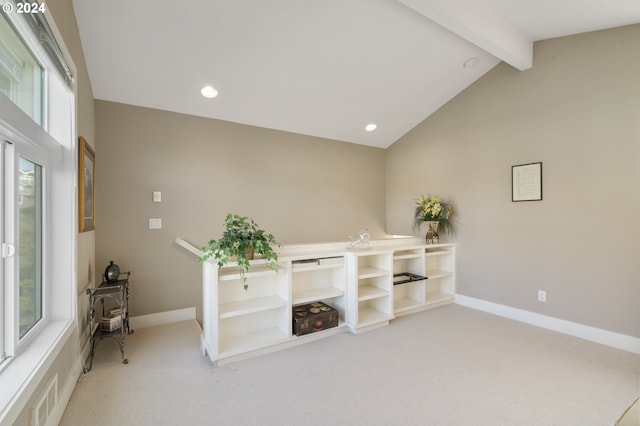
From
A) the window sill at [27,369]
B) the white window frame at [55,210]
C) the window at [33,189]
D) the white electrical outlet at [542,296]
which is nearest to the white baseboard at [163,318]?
the white window frame at [55,210]

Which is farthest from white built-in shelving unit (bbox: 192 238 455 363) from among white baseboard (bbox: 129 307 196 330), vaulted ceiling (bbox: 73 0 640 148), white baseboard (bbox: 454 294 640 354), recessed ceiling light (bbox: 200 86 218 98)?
vaulted ceiling (bbox: 73 0 640 148)

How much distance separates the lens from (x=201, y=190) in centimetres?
334

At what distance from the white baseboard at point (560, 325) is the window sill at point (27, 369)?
3.93 metres

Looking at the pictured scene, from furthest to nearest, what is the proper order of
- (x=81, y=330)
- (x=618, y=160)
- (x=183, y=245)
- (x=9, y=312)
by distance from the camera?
1. (x=183, y=245)
2. (x=618, y=160)
3. (x=81, y=330)
4. (x=9, y=312)

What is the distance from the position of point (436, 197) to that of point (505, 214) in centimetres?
87

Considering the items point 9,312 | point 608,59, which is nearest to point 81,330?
point 9,312

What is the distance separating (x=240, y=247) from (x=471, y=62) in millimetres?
3162

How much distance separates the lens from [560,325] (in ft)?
9.46

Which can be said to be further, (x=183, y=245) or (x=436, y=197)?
(x=436, y=197)

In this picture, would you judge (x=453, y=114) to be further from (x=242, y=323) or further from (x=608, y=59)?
(x=242, y=323)

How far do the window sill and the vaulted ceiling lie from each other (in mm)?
2188

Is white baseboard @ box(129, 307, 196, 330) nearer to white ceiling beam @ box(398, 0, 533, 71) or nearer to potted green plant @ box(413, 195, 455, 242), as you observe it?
potted green plant @ box(413, 195, 455, 242)

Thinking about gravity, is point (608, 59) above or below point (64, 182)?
above

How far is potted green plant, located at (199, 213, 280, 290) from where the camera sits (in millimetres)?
2211
